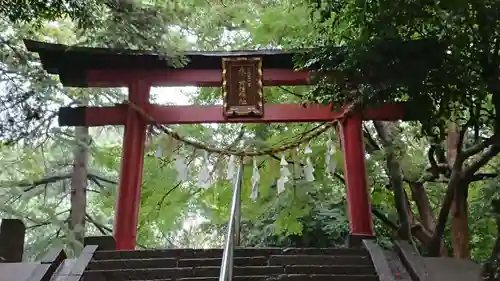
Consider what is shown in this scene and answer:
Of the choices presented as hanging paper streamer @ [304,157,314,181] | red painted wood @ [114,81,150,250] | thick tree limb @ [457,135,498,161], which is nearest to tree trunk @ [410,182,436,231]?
hanging paper streamer @ [304,157,314,181]

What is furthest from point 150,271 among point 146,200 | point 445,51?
point 146,200

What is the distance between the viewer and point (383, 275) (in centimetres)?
583

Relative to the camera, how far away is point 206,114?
8.58 metres

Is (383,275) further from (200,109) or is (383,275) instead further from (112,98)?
(112,98)

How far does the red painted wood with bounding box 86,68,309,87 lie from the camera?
28.2 feet

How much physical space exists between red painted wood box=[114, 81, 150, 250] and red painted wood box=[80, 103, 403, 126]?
0.10 metres

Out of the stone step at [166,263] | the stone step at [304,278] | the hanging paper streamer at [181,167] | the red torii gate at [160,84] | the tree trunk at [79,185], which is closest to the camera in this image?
the stone step at [304,278]

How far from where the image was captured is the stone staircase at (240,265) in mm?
5984

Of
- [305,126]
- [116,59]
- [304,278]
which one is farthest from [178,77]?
[304,278]

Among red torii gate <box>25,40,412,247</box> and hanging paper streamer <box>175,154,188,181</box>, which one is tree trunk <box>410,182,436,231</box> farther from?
hanging paper streamer <box>175,154,188,181</box>

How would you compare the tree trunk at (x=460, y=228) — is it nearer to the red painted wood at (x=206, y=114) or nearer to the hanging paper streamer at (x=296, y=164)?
the red painted wood at (x=206, y=114)

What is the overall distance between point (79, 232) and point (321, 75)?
6.85 metres

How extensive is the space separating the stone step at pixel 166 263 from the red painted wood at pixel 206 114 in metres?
→ 2.67

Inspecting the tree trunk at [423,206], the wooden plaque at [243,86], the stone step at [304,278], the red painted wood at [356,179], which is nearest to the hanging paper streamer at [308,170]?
the red painted wood at [356,179]
